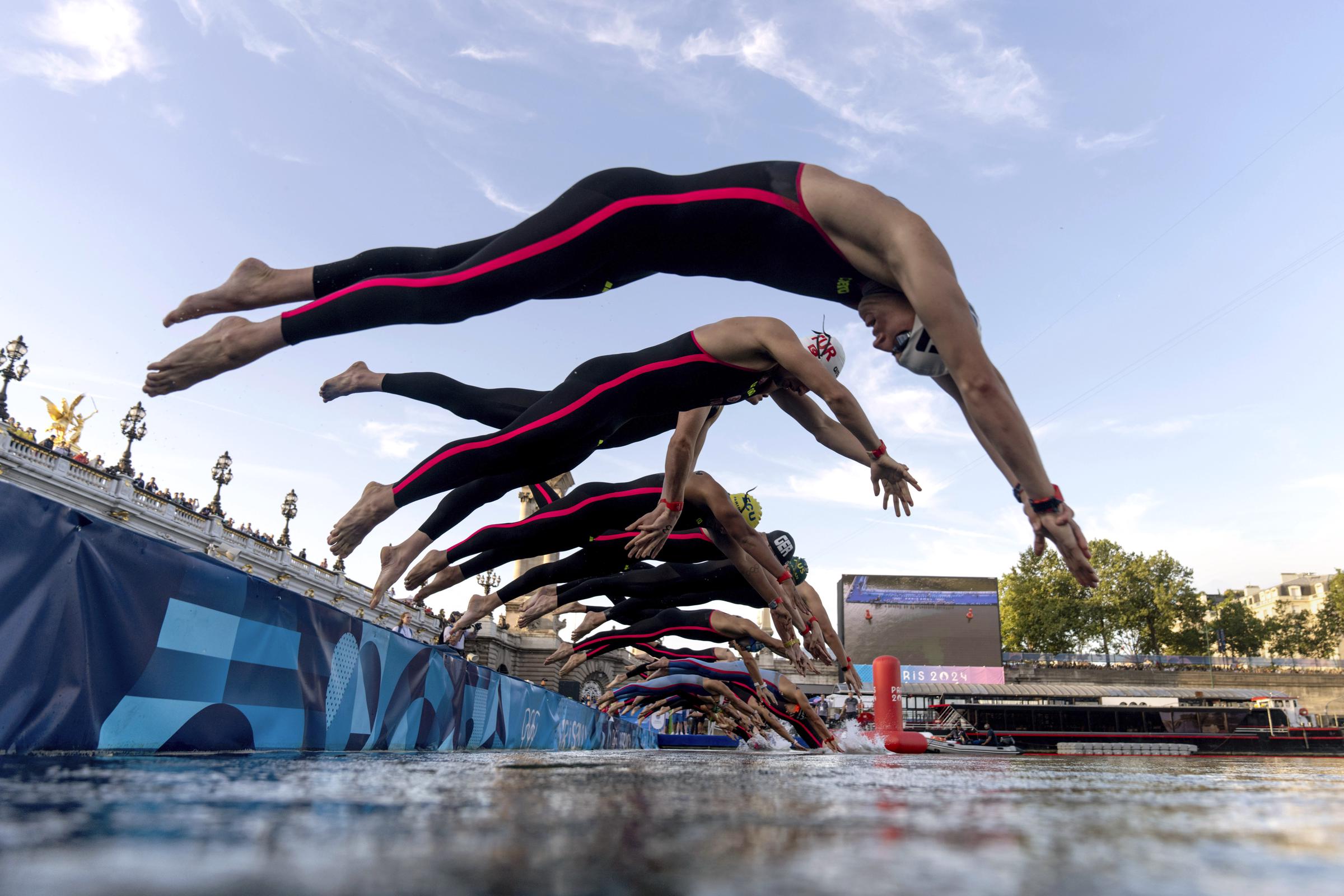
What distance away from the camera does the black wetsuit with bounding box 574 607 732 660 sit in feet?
40.8

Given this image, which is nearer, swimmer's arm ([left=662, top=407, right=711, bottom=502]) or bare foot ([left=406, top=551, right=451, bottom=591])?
swimmer's arm ([left=662, top=407, right=711, bottom=502])

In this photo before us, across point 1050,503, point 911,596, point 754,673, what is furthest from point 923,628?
point 1050,503

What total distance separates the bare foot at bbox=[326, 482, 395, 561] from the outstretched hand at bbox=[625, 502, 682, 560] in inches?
59.3

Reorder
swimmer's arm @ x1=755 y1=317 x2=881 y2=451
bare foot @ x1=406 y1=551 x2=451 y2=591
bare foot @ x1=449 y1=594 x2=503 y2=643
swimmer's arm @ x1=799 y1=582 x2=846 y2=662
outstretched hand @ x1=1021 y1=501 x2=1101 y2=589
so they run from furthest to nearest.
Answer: bare foot @ x1=449 y1=594 x2=503 y2=643
swimmer's arm @ x1=799 y1=582 x2=846 y2=662
bare foot @ x1=406 y1=551 x2=451 y2=591
swimmer's arm @ x1=755 y1=317 x2=881 y2=451
outstretched hand @ x1=1021 y1=501 x2=1101 y2=589

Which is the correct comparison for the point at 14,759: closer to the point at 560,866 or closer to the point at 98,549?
Answer: the point at 98,549

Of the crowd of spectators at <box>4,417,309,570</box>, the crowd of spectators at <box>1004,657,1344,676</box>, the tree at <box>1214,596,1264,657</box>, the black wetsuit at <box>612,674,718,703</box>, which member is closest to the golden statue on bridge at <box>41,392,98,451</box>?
the crowd of spectators at <box>4,417,309,570</box>

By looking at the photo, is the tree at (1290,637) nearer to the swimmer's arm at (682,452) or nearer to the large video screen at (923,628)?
the large video screen at (923,628)

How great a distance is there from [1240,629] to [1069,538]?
230ft

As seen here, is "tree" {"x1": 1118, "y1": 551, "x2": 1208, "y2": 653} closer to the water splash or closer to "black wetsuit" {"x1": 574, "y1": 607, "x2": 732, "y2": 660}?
the water splash

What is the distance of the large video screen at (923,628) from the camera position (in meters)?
41.7

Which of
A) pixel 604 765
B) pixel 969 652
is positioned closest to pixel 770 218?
pixel 604 765

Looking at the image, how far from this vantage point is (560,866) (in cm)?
84

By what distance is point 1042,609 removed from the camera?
2110 inches

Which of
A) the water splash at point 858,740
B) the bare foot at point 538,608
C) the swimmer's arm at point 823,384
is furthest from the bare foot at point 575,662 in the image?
the swimmer's arm at point 823,384
